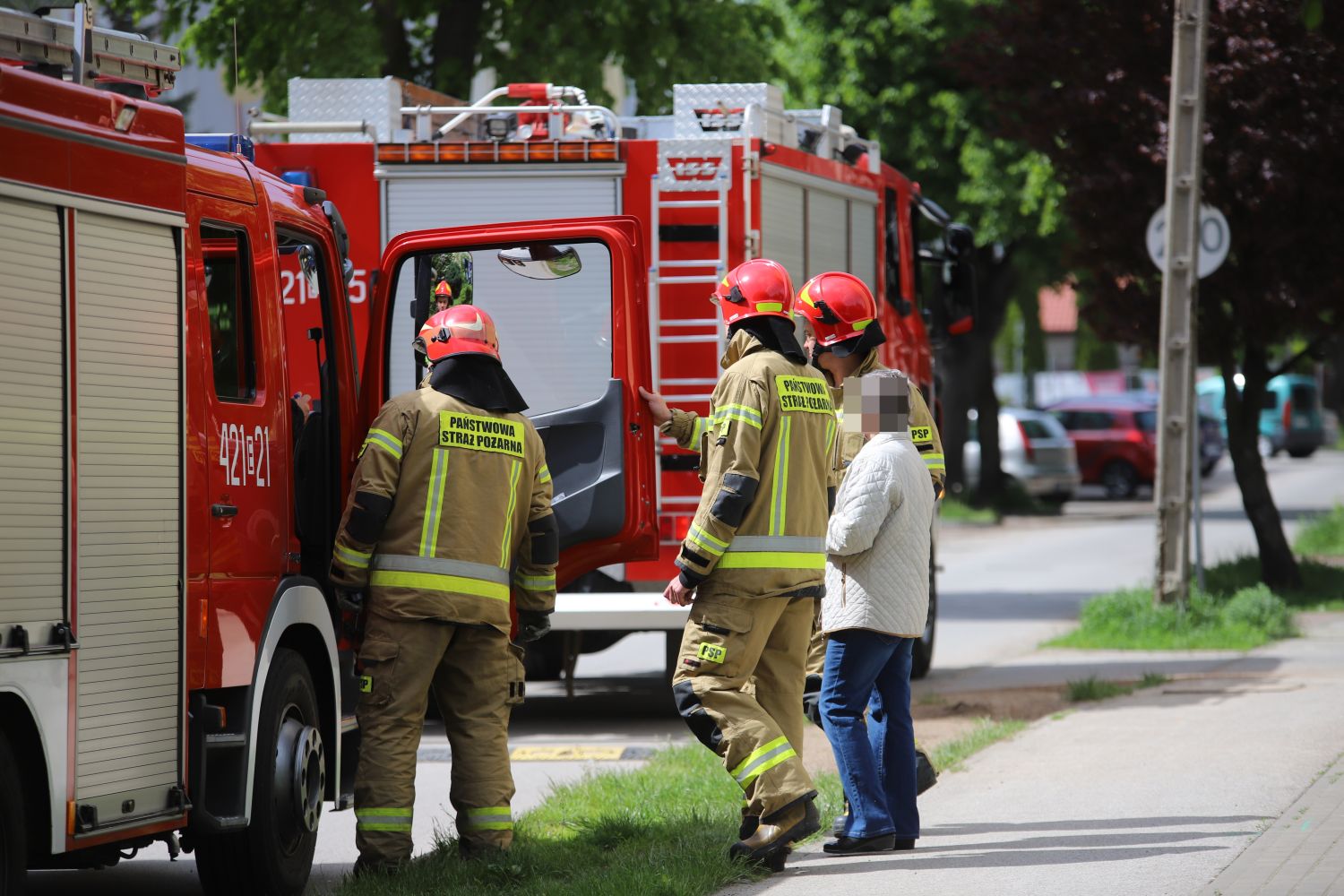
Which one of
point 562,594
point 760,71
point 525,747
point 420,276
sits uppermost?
point 760,71

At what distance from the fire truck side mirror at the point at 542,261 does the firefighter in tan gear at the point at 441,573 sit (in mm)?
1167

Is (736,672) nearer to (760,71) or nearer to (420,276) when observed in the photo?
(420,276)

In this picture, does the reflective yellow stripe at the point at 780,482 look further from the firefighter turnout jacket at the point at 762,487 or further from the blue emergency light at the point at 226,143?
the blue emergency light at the point at 226,143

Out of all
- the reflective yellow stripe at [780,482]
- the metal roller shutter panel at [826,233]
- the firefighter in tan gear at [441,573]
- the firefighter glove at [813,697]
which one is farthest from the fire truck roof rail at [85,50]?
the metal roller shutter panel at [826,233]

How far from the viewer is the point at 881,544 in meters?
6.48

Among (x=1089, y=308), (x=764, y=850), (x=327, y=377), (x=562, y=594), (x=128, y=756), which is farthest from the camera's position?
(x=1089, y=308)

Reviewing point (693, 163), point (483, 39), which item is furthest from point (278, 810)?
point (483, 39)

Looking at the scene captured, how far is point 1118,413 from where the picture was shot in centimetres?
3456

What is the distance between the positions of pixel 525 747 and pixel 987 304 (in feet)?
67.3

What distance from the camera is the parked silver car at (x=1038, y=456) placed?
31.2 metres

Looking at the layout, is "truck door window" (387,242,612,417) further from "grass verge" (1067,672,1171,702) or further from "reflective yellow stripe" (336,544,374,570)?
"grass verge" (1067,672,1171,702)

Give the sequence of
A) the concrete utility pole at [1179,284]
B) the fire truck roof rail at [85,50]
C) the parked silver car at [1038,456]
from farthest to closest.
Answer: the parked silver car at [1038,456]
the concrete utility pole at [1179,284]
the fire truck roof rail at [85,50]

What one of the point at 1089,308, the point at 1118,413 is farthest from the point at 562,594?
the point at 1118,413

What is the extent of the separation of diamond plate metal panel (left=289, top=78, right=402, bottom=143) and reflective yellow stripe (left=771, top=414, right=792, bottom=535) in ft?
13.7
